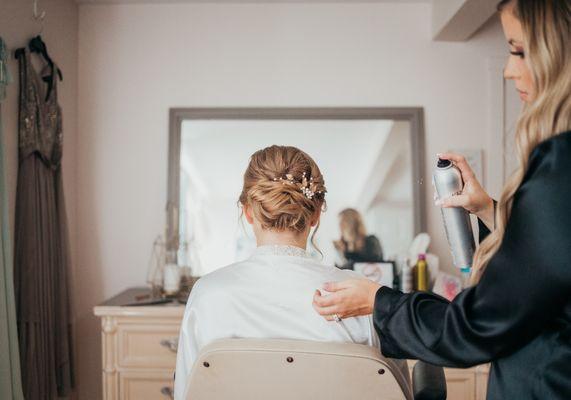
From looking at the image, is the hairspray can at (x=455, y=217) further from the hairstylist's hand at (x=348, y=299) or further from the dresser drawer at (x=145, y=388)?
the dresser drawer at (x=145, y=388)

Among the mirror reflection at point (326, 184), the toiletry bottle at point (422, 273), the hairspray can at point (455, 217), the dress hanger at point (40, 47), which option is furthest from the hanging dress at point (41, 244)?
the hairspray can at point (455, 217)

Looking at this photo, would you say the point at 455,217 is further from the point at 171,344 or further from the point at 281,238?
the point at 171,344

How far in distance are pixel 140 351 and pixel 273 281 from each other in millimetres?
1230

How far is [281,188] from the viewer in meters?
1.48

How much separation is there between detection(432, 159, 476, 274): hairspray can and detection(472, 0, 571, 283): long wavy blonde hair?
26 cm

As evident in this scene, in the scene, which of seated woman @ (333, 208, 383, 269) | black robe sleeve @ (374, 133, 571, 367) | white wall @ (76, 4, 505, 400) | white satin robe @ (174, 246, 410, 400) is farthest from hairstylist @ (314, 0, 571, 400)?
white wall @ (76, 4, 505, 400)

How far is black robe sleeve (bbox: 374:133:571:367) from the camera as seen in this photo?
0.80m

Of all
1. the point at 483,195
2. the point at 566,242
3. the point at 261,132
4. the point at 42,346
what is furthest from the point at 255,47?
the point at 566,242

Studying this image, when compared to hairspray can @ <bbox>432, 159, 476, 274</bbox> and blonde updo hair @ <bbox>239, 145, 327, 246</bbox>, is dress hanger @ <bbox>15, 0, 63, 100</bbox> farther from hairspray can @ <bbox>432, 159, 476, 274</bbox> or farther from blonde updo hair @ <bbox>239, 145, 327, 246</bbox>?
hairspray can @ <bbox>432, 159, 476, 274</bbox>

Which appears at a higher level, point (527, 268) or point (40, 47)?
point (40, 47)

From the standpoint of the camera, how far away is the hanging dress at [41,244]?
228 cm

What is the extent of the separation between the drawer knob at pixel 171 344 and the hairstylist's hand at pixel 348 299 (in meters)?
1.41

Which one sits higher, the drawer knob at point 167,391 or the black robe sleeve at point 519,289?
the black robe sleeve at point 519,289

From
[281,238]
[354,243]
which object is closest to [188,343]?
[281,238]
